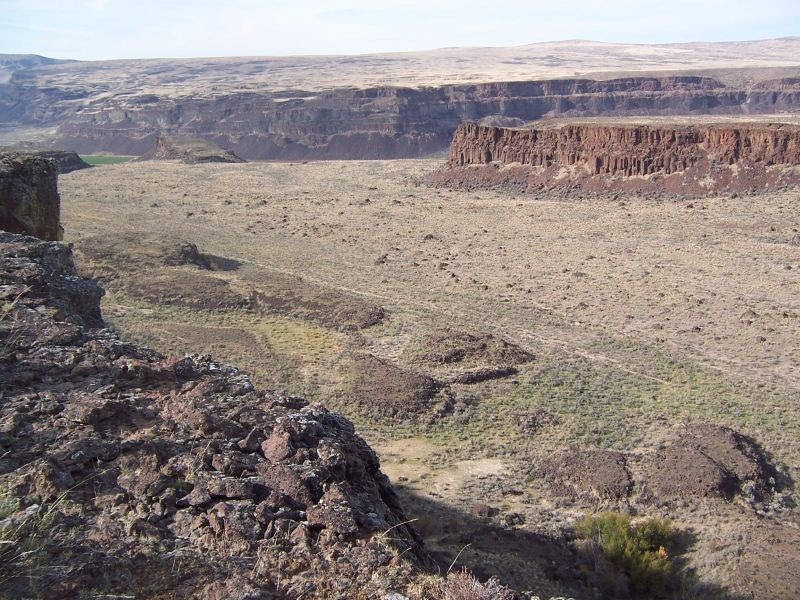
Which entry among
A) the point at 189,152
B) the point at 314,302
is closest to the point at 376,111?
the point at 189,152

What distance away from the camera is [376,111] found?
4026 inches

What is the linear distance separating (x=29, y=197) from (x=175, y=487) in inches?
699

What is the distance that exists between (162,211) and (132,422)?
44304mm

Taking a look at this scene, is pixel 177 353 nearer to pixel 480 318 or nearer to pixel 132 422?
pixel 480 318

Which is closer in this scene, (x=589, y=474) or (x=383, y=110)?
(x=589, y=474)

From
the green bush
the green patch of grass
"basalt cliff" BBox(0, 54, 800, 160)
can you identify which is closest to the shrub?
the green bush

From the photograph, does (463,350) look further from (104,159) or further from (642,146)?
(104,159)

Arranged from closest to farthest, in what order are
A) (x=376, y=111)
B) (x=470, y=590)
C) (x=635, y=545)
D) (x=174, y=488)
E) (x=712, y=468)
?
(x=470, y=590) → (x=174, y=488) → (x=635, y=545) → (x=712, y=468) → (x=376, y=111)

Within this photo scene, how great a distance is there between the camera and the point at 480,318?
88.9ft

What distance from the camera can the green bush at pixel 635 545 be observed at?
11.8m

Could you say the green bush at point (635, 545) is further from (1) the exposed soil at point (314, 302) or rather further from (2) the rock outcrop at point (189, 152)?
(2) the rock outcrop at point (189, 152)

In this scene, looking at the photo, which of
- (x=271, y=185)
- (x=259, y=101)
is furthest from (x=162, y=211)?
(x=259, y=101)

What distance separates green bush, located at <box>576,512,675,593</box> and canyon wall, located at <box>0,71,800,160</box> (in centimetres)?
8382

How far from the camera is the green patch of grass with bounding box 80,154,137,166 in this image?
311ft
